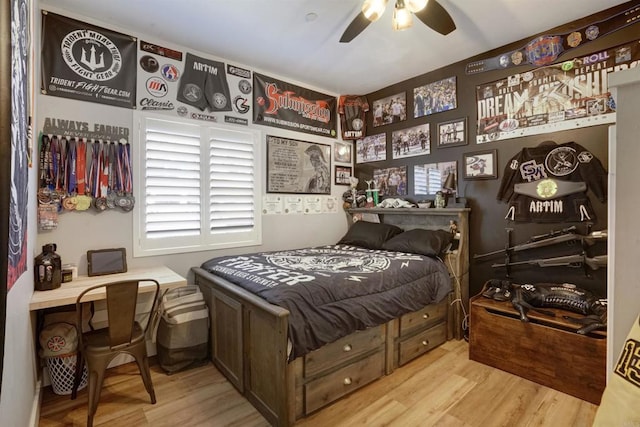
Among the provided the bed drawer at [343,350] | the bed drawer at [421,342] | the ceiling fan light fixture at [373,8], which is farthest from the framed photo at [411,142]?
the bed drawer at [343,350]

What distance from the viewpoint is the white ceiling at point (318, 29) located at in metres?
2.38

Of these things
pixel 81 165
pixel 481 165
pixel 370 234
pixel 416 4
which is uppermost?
pixel 416 4

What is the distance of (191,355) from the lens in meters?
2.52

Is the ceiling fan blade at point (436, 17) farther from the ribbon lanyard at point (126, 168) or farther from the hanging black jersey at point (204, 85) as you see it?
the ribbon lanyard at point (126, 168)

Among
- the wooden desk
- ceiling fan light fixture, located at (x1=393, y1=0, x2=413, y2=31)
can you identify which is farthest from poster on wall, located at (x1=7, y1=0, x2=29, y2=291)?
ceiling fan light fixture, located at (x1=393, y1=0, x2=413, y2=31)

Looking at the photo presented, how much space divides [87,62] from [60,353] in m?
2.21

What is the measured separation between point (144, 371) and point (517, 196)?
132 inches

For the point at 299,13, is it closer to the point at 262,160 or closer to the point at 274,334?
the point at 262,160

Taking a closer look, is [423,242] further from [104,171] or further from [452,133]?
[104,171]

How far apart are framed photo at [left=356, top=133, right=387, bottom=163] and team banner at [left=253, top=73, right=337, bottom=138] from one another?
0.42m

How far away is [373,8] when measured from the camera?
1.98m

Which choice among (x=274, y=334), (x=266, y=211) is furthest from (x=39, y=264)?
(x=266, y=211)

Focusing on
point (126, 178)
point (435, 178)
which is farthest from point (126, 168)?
point (435, 178)

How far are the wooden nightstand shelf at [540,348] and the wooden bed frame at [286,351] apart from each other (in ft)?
1.38
